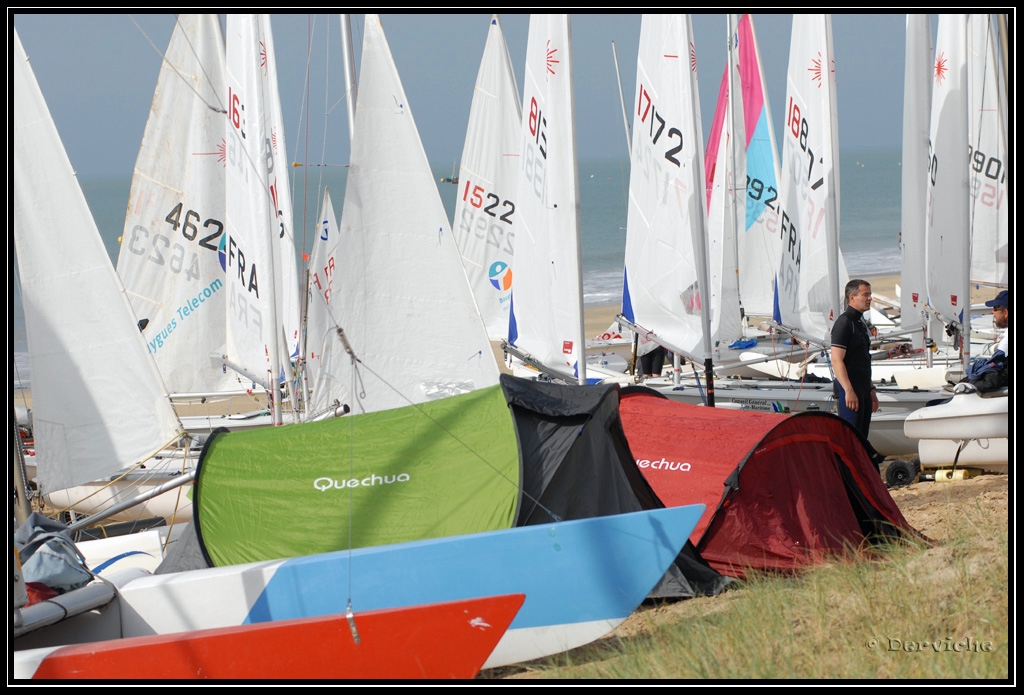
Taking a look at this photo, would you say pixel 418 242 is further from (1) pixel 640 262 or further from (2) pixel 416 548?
(1) pixel 640 262

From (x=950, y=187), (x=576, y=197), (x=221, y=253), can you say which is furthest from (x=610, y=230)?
(x=576, y=197)

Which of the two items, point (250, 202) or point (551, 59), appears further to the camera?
point (551, 59)

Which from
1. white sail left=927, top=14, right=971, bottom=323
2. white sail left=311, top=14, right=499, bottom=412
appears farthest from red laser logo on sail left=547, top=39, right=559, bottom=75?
white sail left=927, top=14, right=971, bottom=323

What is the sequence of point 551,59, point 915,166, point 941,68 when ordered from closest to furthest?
point 551,59 < point 941,68 < point 915,166

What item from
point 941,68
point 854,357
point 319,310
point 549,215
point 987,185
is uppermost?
point 941,68

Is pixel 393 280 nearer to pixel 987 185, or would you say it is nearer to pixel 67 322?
pixel 67 322

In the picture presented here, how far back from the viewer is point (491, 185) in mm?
14172

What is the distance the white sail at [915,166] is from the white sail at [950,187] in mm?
338

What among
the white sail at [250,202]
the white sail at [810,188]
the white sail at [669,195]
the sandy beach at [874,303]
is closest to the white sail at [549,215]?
the white sail at [669,195]

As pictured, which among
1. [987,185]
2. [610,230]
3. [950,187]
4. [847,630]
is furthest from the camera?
[610,230]

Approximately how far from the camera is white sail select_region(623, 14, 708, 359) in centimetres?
926

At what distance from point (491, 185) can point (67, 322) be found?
29.8 feet

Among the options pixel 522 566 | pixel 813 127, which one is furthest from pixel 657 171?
pixel 522 566

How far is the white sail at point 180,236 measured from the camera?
10.2m
